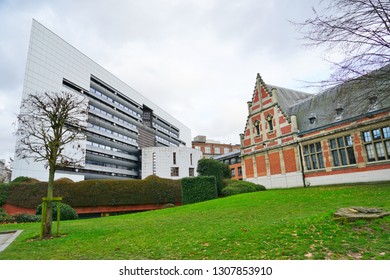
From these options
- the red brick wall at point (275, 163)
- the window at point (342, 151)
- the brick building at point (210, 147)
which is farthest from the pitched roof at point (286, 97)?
the brick building at point (210, 147)

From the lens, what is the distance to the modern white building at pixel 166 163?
Result: 63312 millimetres

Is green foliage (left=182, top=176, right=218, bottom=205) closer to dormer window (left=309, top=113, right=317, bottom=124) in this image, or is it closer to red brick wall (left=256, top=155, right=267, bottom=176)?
red brick wall (left=256, top=155, right=267, bottom=176)

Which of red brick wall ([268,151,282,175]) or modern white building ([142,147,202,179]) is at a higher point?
modern white building ([142,147,202,179])

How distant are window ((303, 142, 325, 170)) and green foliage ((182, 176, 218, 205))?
1011 cm

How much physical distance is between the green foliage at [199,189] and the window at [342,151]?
40.5 feet

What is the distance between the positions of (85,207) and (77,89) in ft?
115

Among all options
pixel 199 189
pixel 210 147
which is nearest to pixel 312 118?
pixel 199 189

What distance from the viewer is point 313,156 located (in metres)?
25.8

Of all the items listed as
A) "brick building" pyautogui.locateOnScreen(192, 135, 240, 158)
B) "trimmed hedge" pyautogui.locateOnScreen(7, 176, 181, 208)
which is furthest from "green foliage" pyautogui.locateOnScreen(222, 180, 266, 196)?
"brick building" pyautogui.locateOnScreen(192, 135, 240, 158)

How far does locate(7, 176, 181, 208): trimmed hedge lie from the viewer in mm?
27656

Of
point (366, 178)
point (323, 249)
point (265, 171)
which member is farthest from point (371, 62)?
point (265, 171)

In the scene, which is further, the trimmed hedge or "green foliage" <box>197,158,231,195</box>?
"green foliage" <box>197,158,231,195</box>

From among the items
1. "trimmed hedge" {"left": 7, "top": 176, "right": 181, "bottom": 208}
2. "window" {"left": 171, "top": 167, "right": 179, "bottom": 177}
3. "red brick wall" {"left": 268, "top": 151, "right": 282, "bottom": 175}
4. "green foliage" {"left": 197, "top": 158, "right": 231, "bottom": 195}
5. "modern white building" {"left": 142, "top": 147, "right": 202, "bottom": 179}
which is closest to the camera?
"trimmed hedge" {"left": 7, "top": 176, "right": 181, "bottom": 208}

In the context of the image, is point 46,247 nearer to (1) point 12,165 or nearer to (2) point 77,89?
(1) point 12,165
